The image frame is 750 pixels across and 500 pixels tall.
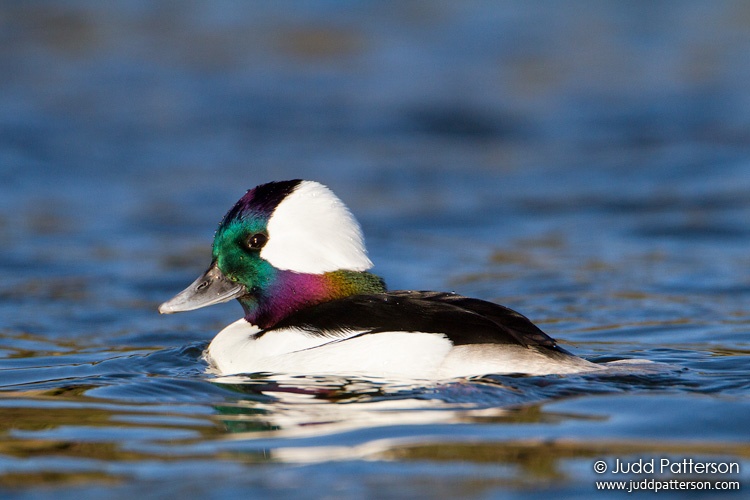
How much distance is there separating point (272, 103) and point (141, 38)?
3.99m

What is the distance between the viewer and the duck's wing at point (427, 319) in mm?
6363

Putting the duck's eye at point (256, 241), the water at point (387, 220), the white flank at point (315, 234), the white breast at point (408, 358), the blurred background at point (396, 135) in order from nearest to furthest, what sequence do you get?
the water at point (387, 220)
the white breast at point (408, 358)
the white flank at point (315, 234)
the duck's eye at point (256, 241)
the blurred background at point (396, 135)

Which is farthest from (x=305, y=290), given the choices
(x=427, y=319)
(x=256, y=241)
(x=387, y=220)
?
(x=387, y=220)

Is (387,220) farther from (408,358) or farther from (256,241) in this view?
(408,358)

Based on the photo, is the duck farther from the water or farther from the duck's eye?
the water

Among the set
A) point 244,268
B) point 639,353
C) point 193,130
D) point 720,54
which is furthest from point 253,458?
point 720,54

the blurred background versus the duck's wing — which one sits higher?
the blurred background

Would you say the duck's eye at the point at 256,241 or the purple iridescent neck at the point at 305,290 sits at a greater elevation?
the duck's eye at the point at 256,241

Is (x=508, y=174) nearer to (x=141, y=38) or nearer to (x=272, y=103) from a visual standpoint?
(x=272, y=103)

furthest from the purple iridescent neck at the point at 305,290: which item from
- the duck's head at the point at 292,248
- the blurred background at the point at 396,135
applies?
the blurred background at the point at 396,135

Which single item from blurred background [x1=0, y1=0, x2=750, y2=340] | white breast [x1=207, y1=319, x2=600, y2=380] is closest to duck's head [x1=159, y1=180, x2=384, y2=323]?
white breast [x1=207, y1=319, x2=600, y2=380]

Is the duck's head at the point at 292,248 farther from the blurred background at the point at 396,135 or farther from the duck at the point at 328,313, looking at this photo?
the blurred background at the point at 396,135

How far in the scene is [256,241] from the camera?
7.33m

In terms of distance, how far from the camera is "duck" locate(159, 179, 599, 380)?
249 inches
